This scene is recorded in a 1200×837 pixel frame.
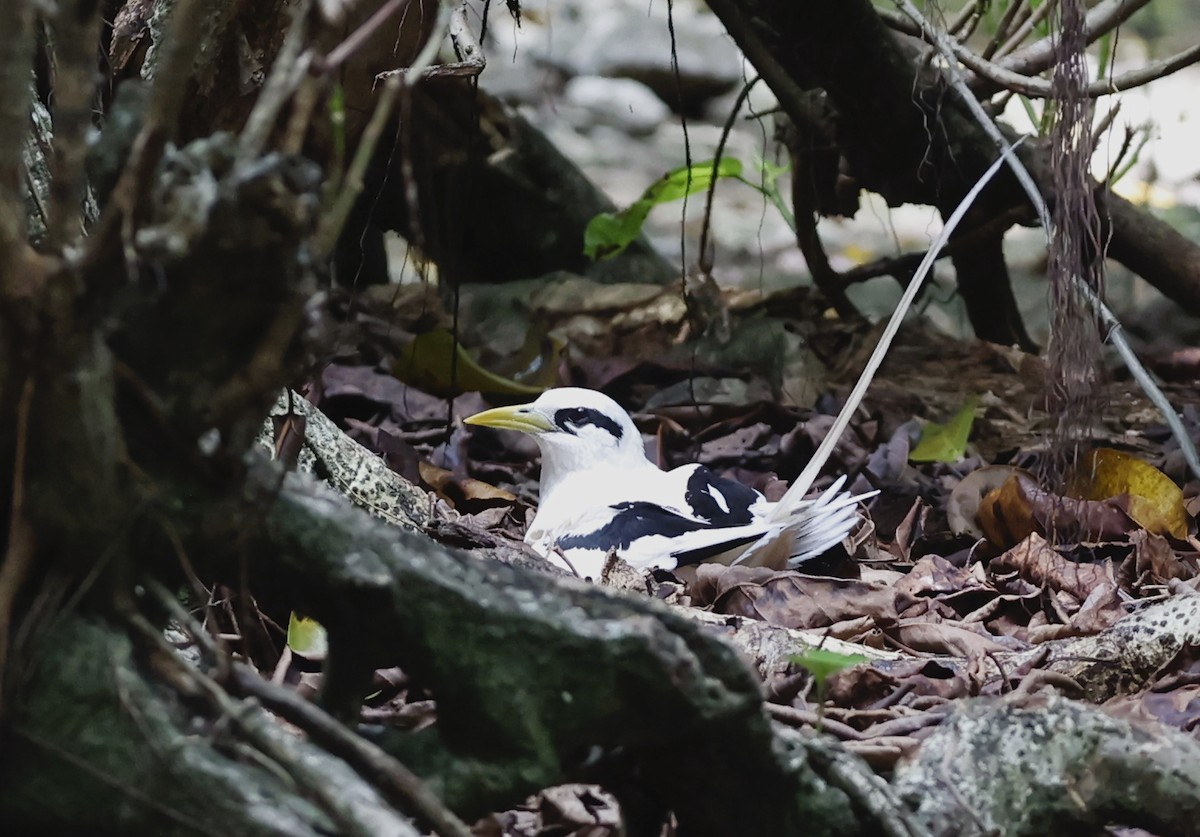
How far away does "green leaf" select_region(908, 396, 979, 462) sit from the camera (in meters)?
4.81

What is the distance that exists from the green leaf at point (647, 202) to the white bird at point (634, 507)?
1.23m

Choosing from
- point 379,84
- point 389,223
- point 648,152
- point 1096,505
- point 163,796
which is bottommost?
point 163,796

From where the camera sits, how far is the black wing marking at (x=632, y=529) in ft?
12.5

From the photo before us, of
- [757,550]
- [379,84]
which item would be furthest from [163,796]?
[379,84]

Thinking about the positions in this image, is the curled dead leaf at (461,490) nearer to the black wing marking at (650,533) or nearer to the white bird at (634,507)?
the white bird at (634,507)

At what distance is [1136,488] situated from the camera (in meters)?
4.13

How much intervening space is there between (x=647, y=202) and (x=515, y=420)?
4.71 feet

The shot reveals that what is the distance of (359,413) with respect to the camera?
17.0 ft

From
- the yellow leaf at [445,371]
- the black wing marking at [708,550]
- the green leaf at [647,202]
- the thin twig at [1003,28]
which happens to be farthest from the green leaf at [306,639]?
the thin twig at [1003,28]

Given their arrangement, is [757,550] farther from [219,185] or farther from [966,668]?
[219,185]

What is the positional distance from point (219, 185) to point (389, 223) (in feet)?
15.6

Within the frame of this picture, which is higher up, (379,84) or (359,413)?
(379,84)

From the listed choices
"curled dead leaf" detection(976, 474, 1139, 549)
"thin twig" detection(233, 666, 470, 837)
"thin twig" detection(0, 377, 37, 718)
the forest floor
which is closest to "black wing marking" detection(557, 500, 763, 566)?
the forest floor

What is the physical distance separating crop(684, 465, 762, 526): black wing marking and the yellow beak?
0.57m
